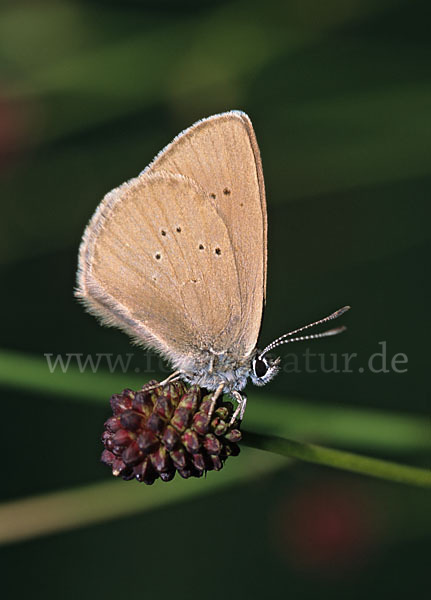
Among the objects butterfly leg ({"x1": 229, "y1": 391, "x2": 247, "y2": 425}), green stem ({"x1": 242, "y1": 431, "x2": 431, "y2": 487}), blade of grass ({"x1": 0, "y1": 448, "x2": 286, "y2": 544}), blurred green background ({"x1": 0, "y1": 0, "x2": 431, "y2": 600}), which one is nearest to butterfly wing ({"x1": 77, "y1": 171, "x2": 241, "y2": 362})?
butterfly leg ({"x1": 229, "y1": 391, "x2": 247, "y2": 425})

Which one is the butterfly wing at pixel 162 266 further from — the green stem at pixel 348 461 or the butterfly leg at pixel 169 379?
the green stem at pixel 348 461

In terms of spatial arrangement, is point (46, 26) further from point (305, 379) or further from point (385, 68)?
point (305, 379)

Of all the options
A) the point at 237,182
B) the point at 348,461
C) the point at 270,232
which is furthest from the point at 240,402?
the point at 270,232

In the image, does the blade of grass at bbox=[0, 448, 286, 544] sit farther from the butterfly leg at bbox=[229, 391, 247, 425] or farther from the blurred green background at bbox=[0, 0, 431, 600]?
the blurred green background at bbox=[0, 0, 431, 600]

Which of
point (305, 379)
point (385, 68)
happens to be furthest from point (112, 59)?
point (305, 379)

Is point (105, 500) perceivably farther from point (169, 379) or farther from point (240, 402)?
point (240, 402)

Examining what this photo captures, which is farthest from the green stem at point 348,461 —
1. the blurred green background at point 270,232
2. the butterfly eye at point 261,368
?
the blurred green background at point 270,232
